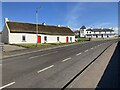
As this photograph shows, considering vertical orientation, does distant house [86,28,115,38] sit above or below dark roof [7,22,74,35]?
above

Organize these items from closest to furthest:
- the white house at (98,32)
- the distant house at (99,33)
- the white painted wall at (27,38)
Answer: the white painted wall at (27,38), the white house at (98,32), the distant house at (99,33)

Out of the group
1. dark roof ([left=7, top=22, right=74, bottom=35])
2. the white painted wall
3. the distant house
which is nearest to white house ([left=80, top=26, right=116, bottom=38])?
the distant house

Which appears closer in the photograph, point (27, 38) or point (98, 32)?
point (27, 38)

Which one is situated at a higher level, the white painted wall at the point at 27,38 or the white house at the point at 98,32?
the white house at the point at 98,32

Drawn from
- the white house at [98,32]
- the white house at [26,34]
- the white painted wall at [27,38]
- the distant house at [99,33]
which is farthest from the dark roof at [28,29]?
the distant house at [99,33]

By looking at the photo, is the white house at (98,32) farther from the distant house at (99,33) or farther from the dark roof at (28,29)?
the dark roof at (28,29)

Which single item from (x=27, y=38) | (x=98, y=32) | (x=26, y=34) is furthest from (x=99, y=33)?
(x=26, y=34)

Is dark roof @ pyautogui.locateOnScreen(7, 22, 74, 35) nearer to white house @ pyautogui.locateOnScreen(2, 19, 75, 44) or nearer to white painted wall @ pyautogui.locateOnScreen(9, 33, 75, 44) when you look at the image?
white house @ pyautogui.locateOnScreen(2, 19, 75, 44)

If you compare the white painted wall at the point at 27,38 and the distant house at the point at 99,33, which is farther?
the distant house at the point at 99,33

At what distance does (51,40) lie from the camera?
2269 inches

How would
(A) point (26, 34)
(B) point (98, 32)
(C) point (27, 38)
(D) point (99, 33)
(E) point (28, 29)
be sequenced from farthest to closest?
(D) point (99, 33)
(B) point (98, 32)
(E) point (28, 29)
(C) point (27, 38)
(A) point (26, 34)

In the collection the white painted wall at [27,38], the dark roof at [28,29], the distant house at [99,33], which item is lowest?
the white painted wall at [27,38]

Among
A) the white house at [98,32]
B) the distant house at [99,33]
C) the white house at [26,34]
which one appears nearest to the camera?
the white house at [26,34]

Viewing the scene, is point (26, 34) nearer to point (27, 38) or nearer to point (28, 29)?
point (27, 38)
